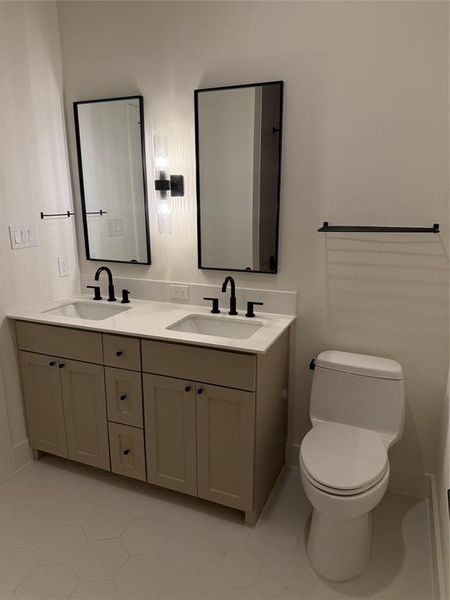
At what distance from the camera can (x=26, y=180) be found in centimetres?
219

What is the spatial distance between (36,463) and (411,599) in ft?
6.37

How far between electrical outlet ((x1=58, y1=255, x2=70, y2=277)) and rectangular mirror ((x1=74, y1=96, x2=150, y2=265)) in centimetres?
14

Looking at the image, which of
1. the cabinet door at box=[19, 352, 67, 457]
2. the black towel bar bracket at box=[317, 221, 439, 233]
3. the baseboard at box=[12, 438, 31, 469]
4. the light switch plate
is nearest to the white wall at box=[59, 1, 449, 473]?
the black towel bar bracket at box=[317, 221, 439, 233]

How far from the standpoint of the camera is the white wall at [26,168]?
2.08 metres

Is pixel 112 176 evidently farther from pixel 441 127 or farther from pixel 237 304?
pixel 441 127

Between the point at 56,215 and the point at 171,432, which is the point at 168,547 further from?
the point at 56,215

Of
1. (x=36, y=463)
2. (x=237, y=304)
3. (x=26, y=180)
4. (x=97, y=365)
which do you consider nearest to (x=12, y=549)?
(x=36, y=463)

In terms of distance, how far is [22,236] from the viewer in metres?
2.20

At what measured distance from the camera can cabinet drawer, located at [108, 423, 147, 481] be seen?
2041 millimetres

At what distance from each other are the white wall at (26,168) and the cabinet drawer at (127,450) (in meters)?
0.60

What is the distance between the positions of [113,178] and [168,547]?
1.89 m

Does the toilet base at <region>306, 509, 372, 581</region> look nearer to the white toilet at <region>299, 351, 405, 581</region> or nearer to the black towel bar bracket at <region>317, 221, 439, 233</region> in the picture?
the white toilet at <region>299, 351, 405, 581</region>

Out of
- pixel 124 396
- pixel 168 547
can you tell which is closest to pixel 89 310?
pixel 124 396

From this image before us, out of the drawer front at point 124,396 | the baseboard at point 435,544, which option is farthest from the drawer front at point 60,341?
the baseboard at point 435,544
